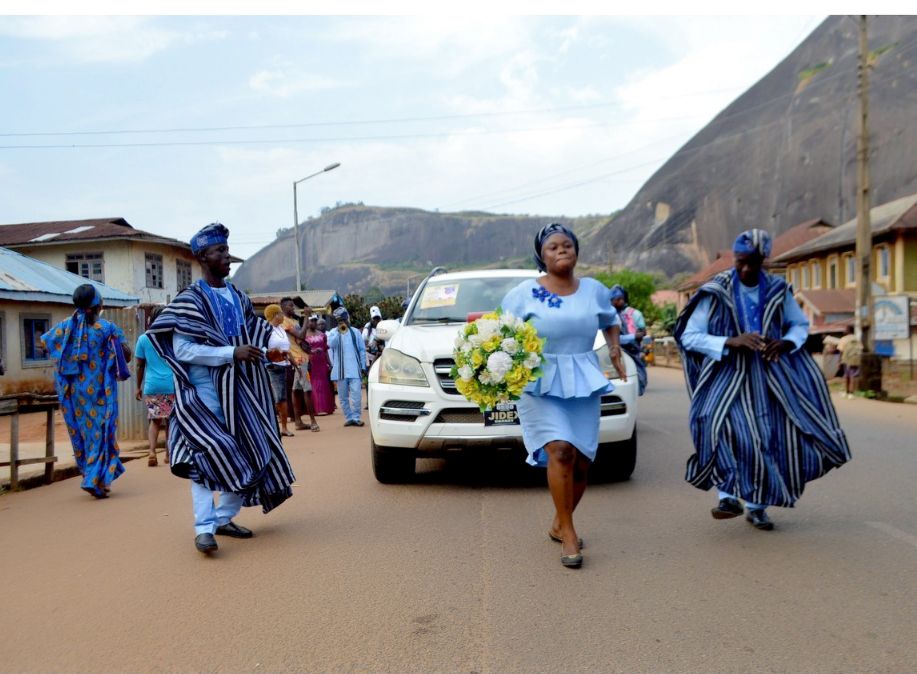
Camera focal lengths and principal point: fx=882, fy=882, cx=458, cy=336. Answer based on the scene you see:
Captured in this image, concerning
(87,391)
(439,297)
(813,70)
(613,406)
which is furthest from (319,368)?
(813,70)

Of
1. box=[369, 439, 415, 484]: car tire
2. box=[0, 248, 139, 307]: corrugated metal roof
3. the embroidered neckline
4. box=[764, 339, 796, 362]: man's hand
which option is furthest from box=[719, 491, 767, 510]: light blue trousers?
box=[0, 248, 139, 307]: corrugated metal roof

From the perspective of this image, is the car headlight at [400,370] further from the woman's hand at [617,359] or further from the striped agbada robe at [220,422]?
the woman's hand at [617,359]

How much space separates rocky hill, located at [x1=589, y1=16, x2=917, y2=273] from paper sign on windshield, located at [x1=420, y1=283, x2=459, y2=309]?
211 feet

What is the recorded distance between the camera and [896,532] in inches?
218

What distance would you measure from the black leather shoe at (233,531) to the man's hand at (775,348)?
3.57m

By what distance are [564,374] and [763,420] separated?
4.50 feet

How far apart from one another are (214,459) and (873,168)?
7441cm

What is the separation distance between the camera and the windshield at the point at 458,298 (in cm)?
834

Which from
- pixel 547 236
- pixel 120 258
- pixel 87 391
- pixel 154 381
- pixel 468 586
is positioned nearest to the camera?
pixel 468 586

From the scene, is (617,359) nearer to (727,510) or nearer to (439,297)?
(727,510)

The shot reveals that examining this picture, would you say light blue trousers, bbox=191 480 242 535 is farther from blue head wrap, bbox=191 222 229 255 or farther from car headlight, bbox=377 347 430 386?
car headlight, bbox=377 347 430 386

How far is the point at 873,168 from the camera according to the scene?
229 feet

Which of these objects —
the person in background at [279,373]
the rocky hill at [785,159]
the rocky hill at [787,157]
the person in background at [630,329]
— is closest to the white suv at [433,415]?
the person in background at [630,329]

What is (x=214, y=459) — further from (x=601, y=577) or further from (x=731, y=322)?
(x=731, y=322)
